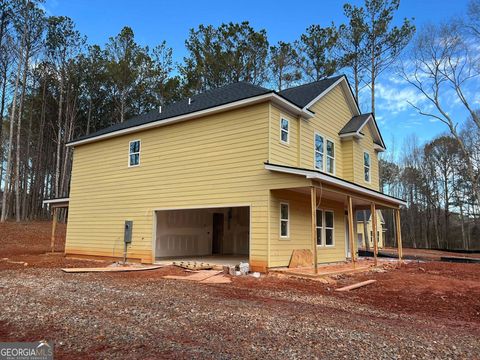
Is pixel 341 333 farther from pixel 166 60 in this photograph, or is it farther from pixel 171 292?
pixel 166 60

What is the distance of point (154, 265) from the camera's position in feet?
40.9

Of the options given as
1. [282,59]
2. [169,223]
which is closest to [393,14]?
[282,59]

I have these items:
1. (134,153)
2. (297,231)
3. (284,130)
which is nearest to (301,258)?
(297,231)

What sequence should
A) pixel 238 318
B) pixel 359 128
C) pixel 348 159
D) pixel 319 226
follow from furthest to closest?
pixel 348 159 → pixel 359 128 → pixel 319 226 → pixel 238 318

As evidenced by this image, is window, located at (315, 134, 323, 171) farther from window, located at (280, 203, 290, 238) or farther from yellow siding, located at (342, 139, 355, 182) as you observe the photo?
window, located at (280, 203, 290, 238)

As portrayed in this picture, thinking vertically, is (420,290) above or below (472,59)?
below

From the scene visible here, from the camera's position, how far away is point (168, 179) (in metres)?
13.1

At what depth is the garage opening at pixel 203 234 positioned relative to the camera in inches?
570

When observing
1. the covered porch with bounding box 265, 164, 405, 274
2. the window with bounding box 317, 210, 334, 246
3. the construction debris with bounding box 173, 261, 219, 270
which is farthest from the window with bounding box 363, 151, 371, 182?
the construction debris with bounding box 173, 261, 219, 270

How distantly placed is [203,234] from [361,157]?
7.86 metres

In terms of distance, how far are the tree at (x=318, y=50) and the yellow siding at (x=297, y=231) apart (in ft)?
43.6

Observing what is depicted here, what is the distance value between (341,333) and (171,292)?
388 cm

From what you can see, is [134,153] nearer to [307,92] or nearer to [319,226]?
[307,92]

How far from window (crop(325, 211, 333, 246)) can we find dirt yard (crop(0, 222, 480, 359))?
176 inches
